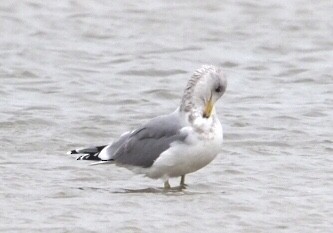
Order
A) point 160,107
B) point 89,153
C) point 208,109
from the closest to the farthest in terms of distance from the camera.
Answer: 1. point 208,109
2. point 89,153
3. point 160,107

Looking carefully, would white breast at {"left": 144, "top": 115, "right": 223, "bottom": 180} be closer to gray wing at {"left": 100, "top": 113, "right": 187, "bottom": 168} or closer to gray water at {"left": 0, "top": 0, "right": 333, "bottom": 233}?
gray wing at {"left": 100, "top": 113, "right": 187, "bottom": 168}

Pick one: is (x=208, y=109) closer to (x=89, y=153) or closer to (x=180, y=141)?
(x=180, y=141)

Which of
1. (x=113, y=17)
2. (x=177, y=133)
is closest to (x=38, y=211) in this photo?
(x=177, y=133)

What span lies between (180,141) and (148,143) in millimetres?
311

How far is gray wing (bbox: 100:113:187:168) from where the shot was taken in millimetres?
8773

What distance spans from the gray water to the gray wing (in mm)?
209

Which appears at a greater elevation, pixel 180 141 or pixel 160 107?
pixel 160 107

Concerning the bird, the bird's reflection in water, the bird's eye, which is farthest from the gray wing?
the bird's eye

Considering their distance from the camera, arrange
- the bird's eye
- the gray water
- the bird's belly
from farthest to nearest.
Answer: the bird's eye → the bird's belly → the gray water

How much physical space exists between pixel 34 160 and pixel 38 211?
1.94 metres

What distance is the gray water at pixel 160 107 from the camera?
8.02 metres

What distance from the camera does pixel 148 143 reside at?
8.88 m

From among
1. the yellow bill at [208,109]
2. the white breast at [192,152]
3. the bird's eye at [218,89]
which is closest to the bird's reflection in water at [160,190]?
the white breast at [192,152]

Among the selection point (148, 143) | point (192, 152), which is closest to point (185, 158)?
point (192, 152)
